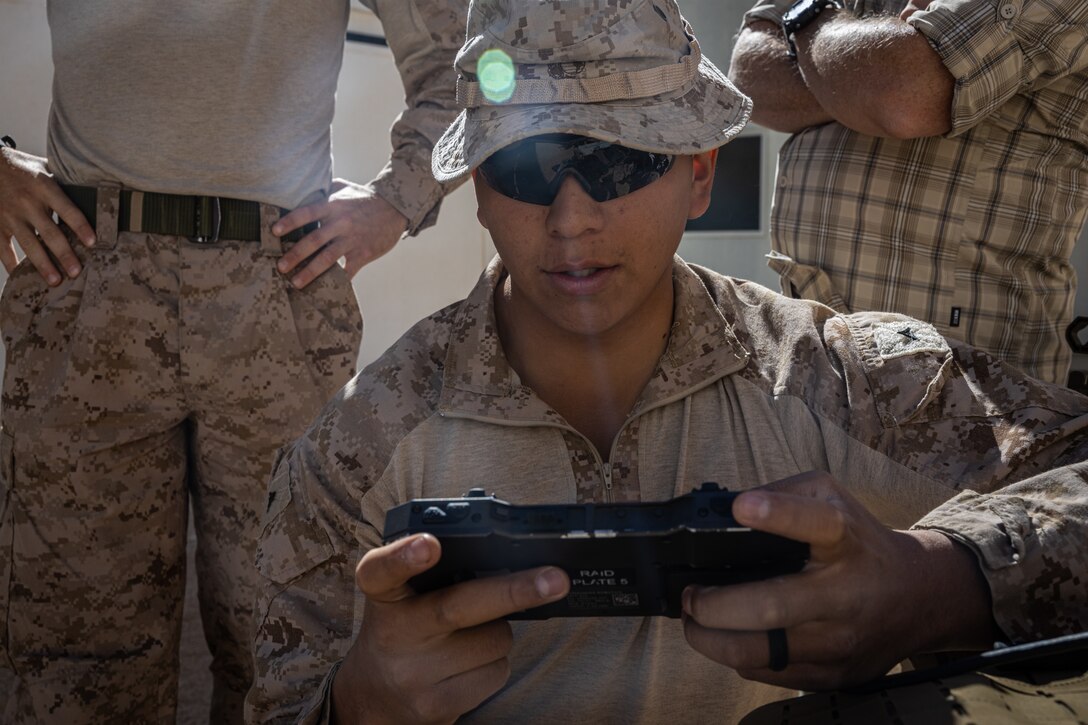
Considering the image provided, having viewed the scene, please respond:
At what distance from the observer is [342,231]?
8.79 feet

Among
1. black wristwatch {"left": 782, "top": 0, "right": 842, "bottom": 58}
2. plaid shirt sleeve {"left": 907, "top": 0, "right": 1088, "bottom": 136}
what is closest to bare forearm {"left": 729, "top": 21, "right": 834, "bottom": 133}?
black wristwatch {"left": 782, "top": 0, "right": 842, "bottom": 58}

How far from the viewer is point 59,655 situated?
249 centimetres

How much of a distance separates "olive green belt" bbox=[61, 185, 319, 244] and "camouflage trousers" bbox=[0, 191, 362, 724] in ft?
0.09

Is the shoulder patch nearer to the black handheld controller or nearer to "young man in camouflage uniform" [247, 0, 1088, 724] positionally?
"young man in camouflage uniform" [247, 0, 1088, 724]

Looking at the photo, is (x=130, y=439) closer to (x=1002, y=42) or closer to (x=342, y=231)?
(x=342, y=231)

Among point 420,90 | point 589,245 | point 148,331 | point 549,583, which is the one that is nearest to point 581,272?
point 589,245

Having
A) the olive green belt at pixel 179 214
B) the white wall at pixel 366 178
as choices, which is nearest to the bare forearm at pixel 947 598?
the olive green belt at pixel 179 214

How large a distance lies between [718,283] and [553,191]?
42 centimetres

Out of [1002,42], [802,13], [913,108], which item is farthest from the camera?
[802,13]

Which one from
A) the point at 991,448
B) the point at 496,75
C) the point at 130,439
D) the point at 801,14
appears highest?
the point at 801,14

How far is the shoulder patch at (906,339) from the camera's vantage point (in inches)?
67.1

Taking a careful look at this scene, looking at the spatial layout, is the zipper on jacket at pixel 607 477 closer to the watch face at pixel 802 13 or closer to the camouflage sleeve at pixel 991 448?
the camouflage sleeve at pixel 991 448

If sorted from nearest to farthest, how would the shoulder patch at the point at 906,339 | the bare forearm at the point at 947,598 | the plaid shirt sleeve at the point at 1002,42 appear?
the bare forearm at the point at 947,598
the shoulder patch at the point at 906,339
the plaid shirt sleeve at the point at 1002,42

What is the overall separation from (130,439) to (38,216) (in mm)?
573
